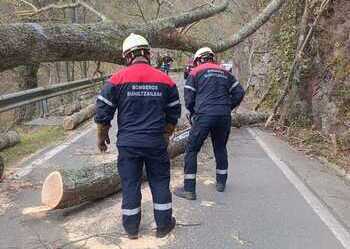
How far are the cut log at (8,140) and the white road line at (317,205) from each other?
465 centimetres

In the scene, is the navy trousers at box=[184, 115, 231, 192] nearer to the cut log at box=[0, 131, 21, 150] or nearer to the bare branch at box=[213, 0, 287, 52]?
the cut log at box=[0, 131, 21, 150]

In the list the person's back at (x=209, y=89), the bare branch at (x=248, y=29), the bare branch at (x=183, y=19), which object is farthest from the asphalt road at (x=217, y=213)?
the bare branch at (x=248, y=29)

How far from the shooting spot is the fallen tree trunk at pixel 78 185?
18.9 feet

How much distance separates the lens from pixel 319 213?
6.29 m

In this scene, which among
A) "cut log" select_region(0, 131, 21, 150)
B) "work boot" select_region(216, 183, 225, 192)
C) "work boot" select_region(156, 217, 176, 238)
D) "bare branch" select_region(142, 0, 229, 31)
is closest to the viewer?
"work boot" select_region(156, 217, 176, 238)

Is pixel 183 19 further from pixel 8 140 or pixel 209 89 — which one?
pixel 8 140

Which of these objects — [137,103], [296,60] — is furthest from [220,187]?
[296,60]

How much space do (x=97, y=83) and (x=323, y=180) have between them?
12.3 meters

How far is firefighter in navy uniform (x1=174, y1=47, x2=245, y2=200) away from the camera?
22.7ft

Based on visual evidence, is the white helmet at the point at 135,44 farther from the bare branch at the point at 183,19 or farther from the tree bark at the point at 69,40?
the bare branch at the point at 183,19

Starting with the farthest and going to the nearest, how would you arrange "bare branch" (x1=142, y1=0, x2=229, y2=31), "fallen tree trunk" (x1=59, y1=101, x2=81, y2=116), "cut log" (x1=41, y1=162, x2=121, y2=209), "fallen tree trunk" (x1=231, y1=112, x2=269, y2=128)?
"fallen tree trunk" (x1=59, y1=101, x2=81, y2=116), "fallen tree trunk" (x1=231, y1=112, x2=269, y2=128), "bare branch" (x1=142, y1=0, x2=229, y2=31), "cut log" (x1=41, y1=162, x2=121, y2=209)

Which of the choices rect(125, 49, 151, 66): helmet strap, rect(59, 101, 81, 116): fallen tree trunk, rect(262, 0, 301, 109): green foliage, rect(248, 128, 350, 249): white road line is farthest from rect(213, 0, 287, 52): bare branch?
rect(125, 49, 151, 66): helmet strap

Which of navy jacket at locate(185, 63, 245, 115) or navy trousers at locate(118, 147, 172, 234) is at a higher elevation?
navy jacket at locate(185, 63, 245, 115)

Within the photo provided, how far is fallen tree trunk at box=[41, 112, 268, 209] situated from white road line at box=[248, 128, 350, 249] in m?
2.47
